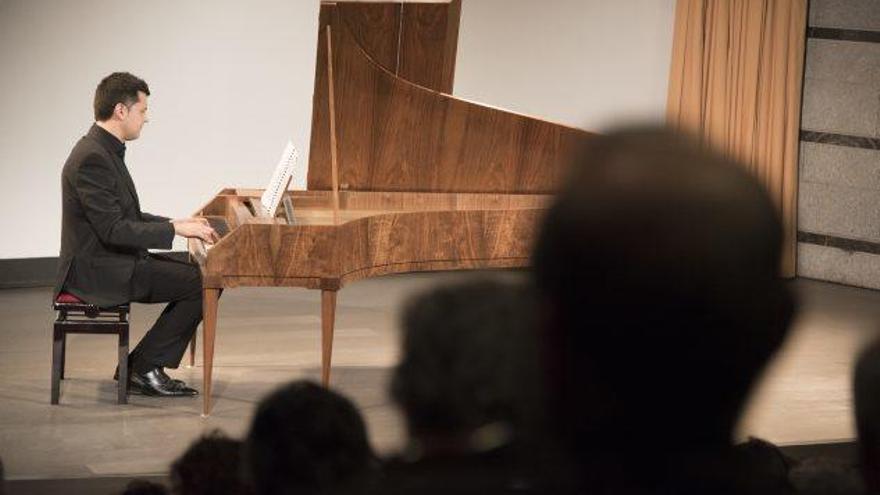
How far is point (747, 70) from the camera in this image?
8172 mm

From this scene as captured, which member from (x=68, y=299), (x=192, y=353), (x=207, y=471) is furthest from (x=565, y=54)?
(x=207, y=471)

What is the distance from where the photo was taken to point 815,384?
5.88 m

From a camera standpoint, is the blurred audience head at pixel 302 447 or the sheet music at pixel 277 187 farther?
the sheet music at pixel 277 187

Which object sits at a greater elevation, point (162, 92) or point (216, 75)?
point (216, 75)

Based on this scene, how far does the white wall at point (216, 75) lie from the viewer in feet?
23.6

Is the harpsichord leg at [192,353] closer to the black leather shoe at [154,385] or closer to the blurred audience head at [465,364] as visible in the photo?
the black leather shoe at [154,385]

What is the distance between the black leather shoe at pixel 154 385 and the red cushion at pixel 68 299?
40 centimetres

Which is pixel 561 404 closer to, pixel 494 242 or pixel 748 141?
pixel 494 242

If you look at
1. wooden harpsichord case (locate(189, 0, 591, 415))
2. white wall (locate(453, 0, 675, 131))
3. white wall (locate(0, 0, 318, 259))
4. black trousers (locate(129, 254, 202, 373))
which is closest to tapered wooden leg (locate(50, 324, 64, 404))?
black trousers (locate(129, 254, 202, 373))

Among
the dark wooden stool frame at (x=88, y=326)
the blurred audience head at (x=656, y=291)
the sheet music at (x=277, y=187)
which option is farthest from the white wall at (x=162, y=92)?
the blurred audience head at (x=656, y=291)

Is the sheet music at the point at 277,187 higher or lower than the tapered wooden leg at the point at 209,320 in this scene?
higher

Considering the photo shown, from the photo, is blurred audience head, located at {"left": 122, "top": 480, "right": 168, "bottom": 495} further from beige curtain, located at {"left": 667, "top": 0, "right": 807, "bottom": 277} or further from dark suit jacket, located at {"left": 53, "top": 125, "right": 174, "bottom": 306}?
beige curtain, located at {"left": 667, "top": 0, "right": 807, "bottom": 277}

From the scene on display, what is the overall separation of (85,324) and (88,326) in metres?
0.02

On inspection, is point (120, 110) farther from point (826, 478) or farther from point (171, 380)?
point (826, 478)
